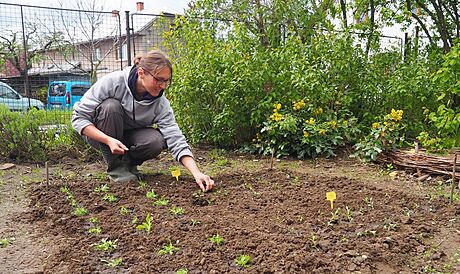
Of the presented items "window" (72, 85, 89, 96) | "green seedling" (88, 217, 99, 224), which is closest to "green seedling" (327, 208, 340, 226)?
"green seedling" (88, 217, 99, 224)

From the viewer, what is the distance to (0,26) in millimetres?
7070

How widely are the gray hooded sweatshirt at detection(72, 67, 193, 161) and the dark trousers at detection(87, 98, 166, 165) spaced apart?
5 cm

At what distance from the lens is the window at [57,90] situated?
347 inches

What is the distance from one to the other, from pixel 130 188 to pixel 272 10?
3.90m

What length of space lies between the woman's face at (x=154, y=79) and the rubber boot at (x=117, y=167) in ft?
2.16

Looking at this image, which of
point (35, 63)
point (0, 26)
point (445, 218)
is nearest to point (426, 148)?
point (445, 218)

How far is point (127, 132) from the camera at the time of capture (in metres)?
3.42

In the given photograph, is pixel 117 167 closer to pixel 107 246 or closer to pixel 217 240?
pixel 107 246

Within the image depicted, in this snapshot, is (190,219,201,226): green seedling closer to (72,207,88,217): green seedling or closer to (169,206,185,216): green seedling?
(169,206,185,216): green seedling

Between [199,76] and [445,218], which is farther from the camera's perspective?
[199,76]

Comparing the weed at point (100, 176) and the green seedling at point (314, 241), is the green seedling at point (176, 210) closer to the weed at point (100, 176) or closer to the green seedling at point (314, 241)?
the green seedling at point (314, 241)

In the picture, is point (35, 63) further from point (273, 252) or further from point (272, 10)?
point (273, 252)

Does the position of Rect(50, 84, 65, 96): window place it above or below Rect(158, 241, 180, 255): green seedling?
above

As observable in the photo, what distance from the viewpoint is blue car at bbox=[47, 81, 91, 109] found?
8.52 metres
